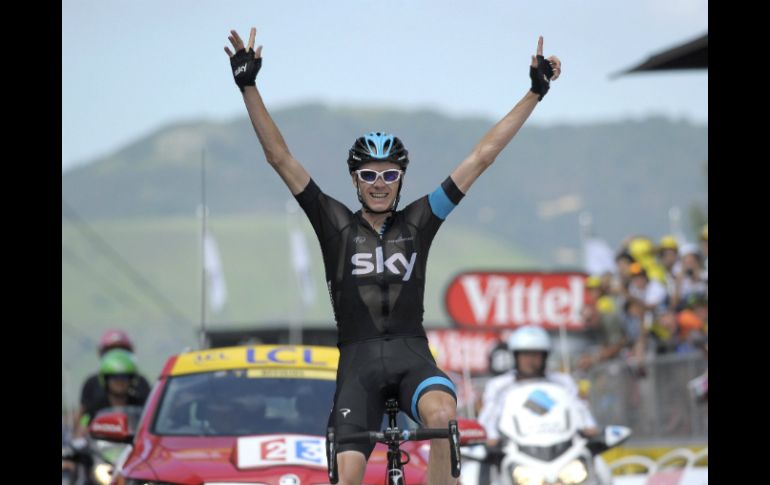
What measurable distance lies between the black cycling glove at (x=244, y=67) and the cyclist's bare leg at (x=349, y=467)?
1.79 m

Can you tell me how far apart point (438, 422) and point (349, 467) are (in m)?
0.44

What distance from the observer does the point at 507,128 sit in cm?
875

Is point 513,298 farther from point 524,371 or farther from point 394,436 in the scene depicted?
point 394,436

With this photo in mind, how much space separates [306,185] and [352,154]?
0.26 metres

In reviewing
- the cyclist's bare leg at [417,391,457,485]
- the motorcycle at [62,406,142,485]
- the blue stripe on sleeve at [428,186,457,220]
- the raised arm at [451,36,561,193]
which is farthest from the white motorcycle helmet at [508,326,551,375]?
the cyclist's bare leg at [417,391,457,485]

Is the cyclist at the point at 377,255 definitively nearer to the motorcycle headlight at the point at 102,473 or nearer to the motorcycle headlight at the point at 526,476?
the motorcycle headlight at the point at 526,476

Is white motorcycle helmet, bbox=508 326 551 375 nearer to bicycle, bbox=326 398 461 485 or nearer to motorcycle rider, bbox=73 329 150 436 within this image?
motorcycle rider, bbox=73 329 150 436

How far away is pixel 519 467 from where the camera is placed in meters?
13.0

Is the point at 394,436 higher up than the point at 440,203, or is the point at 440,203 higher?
the point at 440,203

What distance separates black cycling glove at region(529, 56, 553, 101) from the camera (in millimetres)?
8906

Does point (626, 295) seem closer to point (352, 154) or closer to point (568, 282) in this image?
point (352, 154)

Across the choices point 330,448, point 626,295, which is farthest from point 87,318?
point 330,448

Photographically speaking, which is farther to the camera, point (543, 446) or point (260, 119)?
point (543, 446)

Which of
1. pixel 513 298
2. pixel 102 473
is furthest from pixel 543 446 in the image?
pixel 513 298
